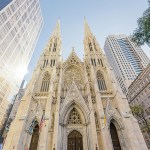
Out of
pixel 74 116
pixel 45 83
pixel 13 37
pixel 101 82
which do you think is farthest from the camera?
pixel 13 37

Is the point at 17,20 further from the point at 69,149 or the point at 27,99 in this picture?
the point at 69,149

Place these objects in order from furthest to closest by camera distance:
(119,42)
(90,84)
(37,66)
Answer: (119,42) → (37,66) → (90,84)

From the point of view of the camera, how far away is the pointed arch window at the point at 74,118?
18.0m

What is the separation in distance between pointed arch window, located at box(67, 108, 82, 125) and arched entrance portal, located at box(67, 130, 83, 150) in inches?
54.6

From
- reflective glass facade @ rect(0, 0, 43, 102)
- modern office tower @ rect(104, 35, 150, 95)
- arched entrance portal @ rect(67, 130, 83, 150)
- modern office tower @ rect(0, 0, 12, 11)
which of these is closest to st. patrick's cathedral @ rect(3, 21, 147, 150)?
arched entrance portal @ rect(67, 130, 83, 150)

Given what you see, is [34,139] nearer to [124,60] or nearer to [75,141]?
[75,141]

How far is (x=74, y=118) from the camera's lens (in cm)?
1848

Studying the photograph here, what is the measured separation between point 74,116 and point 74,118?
0.32m

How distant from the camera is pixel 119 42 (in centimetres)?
8256

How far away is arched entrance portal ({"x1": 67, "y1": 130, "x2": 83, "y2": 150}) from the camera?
16.0m

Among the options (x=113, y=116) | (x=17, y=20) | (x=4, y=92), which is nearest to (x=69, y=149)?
(x=113, y=116)

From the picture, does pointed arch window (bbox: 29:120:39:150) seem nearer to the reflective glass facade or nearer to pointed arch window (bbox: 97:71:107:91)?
pointed arch window (bbox: 97:71:107:91)

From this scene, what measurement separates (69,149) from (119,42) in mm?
82475

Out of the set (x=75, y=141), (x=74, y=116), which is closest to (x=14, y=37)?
(x=74, y=116)
